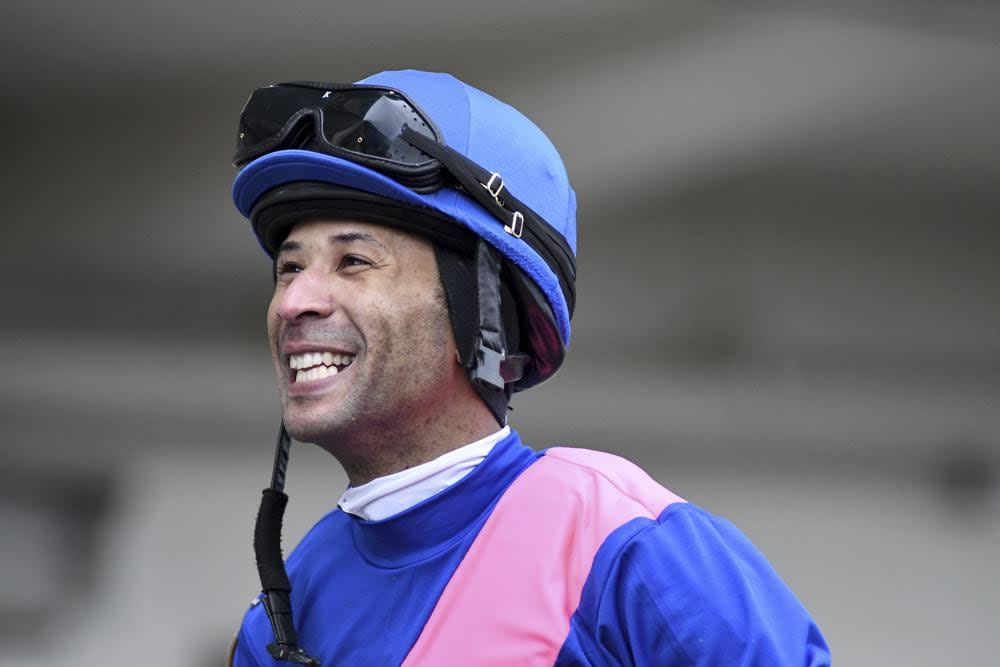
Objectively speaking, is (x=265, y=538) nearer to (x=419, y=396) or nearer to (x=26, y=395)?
(x=419, y=396)

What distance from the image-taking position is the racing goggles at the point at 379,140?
5.16ft

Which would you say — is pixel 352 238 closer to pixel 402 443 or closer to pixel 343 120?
pixel 343 120

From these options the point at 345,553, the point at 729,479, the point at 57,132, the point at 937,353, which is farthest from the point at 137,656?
the point at 937,353

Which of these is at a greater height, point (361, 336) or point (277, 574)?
point (361, 336)

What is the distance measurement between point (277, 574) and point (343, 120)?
23.9 inches

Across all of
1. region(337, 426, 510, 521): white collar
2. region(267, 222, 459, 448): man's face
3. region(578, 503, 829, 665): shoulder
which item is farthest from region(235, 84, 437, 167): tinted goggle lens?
region(578, 503, 829, 665): shoulder

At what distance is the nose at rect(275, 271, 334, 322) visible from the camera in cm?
158

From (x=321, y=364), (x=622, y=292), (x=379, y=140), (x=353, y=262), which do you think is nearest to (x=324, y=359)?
(x=321, y=364)

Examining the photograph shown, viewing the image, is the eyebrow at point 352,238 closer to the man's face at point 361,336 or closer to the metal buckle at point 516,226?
the man's face at point 361,336

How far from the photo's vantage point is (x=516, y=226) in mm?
1626

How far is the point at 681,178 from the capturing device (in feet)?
13.6

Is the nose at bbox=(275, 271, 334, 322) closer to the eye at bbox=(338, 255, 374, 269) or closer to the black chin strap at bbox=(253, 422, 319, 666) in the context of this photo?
the eye at bbox=(338, 255, 374, 269)

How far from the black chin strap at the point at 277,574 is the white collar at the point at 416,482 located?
0.56 ft

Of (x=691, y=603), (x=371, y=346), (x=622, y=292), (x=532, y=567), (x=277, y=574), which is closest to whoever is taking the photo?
(x=691, y=603)
